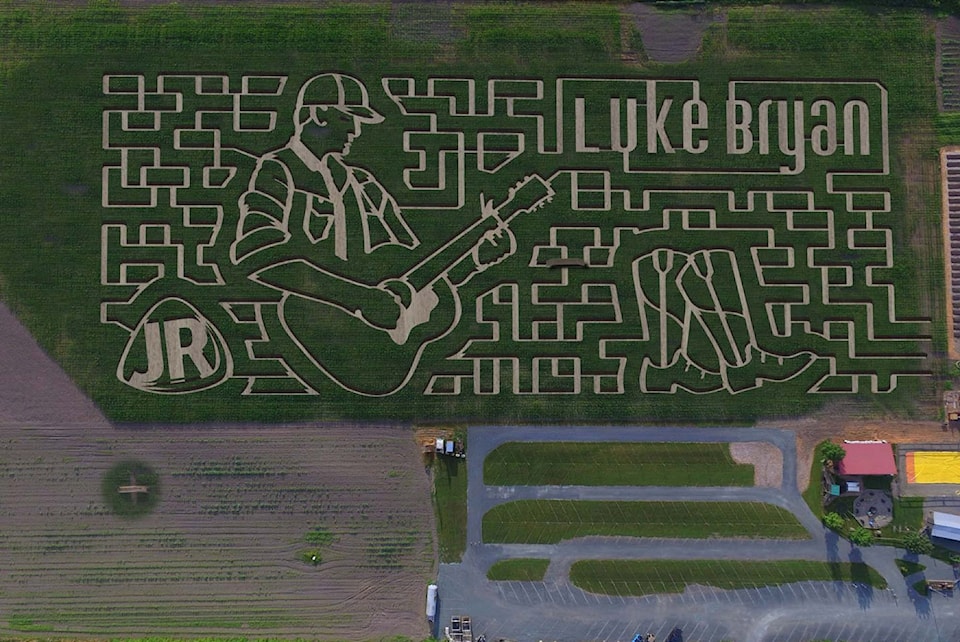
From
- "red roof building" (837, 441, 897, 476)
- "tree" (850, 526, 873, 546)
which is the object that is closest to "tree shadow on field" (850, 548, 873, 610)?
"tree" (850, 526, 873, 546)

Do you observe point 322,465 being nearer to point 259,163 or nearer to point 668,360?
point 259,163

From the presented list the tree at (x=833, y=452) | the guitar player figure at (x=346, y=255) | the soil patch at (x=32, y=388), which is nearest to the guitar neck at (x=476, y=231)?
the guitar player figure at (x=346, y=255)

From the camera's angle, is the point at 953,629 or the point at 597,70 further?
the point at 597,70

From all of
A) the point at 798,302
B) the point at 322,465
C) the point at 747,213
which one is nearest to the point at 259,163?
the point at 322,465

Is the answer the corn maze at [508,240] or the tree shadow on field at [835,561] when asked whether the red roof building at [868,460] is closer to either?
the corn maze at [508,240]

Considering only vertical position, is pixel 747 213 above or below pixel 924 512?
above
